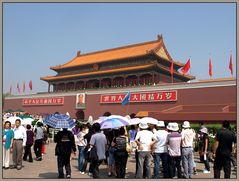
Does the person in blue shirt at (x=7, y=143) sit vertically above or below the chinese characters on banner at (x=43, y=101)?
below

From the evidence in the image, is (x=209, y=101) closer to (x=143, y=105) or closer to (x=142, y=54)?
(x=143, y=105)

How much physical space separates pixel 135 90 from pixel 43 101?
14353mm

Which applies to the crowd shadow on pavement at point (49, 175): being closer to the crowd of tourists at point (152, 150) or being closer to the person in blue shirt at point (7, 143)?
the crowd of tourists at point (152, 150)

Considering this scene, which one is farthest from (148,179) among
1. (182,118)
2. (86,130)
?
(182,118)

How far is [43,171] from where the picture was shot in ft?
24.6

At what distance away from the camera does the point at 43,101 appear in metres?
37.2

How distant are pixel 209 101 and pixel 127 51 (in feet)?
48.7

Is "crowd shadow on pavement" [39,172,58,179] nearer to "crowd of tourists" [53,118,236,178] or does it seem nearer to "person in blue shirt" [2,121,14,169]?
"crowd of tourists" [53,118,236,178]

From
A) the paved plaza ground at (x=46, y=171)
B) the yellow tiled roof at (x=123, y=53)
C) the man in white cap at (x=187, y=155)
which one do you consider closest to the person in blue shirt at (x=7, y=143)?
the paved plaza ground at (x=46, y=171)

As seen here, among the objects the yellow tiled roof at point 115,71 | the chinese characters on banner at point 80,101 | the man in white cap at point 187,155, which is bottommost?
the man in white cap at point 187,155

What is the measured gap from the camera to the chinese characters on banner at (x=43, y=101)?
3528 centimetres

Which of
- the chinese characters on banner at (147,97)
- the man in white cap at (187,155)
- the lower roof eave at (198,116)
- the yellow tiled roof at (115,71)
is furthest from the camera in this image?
the yellow tiled roof at (115,71)

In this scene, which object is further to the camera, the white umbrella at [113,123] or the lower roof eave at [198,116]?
the lower roof eave at [198,116]

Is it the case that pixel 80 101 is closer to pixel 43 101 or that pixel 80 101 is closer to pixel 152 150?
pixel 43 101
